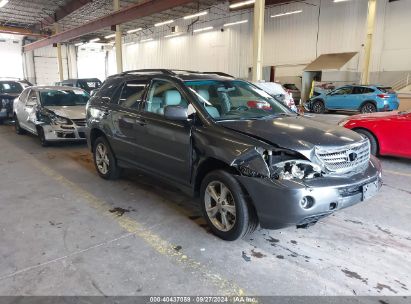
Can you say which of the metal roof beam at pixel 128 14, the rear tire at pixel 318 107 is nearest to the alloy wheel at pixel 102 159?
the metal roof beam at pixel 128 14

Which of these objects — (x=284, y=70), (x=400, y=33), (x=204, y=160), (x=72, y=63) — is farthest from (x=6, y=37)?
(x=204, y=160)

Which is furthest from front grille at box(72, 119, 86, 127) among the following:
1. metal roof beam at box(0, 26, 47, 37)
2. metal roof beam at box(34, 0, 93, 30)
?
metal roof beam at box(0, 26, 47, 37)

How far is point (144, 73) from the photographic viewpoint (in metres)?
4.46

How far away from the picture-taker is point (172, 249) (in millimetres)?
3090

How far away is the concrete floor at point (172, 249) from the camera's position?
100 inches

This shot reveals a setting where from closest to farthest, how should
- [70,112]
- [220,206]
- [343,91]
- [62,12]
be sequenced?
[220,206] < [70,112] < [343,91] < [62,12]

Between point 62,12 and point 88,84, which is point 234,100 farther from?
point 62,12

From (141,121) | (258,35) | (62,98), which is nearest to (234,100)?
(141,121)

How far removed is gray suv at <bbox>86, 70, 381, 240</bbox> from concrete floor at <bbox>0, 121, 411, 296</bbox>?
0.36 m

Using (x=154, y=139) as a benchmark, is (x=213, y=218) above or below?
below

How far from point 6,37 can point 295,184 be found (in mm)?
34897

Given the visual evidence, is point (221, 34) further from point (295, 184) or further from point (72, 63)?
point (295, 184)

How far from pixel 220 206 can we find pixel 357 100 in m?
14.5

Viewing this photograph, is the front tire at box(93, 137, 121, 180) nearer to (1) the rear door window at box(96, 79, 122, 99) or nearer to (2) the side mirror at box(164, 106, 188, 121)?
(1) the rear door window at box(96, 79, 122, 99)
